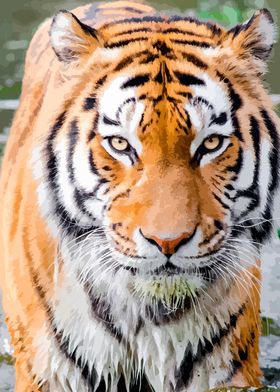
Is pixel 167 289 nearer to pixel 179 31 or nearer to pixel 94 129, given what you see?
pixel 94 129

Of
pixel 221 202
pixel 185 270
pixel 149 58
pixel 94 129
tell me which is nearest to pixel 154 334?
pixel 185 270

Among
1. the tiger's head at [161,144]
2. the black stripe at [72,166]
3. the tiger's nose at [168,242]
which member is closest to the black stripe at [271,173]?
the tiger's head at [161,144]

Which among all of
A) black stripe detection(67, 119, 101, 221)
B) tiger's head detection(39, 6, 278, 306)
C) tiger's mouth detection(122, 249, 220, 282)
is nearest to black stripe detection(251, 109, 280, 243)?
tiger's head detection(39, 6, 278, 306)

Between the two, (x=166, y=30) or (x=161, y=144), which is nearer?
(x=161, y=144)

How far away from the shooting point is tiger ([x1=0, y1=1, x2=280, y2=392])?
6.32ft

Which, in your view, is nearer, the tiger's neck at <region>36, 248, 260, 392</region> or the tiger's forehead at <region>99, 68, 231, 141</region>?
the tiger's forehead at <region>99, 68, 231, 141</region>

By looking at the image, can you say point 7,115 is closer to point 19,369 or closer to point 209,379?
point 19,369

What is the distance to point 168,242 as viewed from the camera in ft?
6.14

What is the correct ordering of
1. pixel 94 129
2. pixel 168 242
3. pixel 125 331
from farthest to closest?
pixel 125 331 < pixel 94 129 < pixel 168 242

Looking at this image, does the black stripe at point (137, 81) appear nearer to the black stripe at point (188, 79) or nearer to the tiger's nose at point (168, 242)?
the black stripe at point (188, 79)

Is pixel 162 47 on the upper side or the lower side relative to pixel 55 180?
upper

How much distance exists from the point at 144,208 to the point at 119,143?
133 millimetres

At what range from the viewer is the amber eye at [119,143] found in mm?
1929

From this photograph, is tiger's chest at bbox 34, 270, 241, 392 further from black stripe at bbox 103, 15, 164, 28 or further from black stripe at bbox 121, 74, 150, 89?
black stripe at bbox 103, 15, 164, 28
